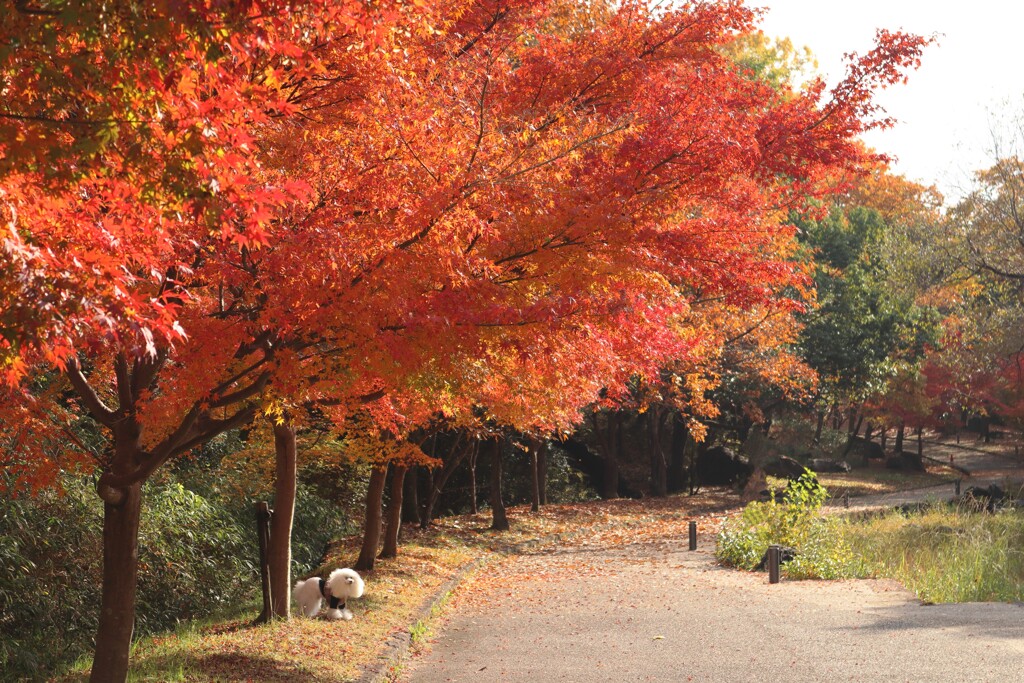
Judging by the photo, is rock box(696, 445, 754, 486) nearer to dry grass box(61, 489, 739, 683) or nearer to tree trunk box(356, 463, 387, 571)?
dry grass box(61, 489, 739, 683)

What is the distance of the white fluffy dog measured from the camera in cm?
1115

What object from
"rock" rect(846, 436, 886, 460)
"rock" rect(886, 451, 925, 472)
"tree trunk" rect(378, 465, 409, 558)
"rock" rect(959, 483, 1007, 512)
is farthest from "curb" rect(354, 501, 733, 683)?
"rock" rect(846, 436, 886, 460)

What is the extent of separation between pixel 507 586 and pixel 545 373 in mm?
7105

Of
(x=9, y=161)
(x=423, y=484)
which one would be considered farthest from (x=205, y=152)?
(x=423, y=484)

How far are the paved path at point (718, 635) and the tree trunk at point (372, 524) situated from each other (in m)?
1.57

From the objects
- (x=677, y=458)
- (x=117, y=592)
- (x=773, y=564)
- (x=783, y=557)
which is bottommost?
(x=783, y=557)

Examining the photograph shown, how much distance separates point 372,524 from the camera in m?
15.6

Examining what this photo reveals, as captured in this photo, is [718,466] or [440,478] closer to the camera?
[440,478]

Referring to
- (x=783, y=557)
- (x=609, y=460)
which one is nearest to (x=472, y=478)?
(x=609, y=460)

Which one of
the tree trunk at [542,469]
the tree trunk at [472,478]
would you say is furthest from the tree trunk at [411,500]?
the tree trunk at [542,469]

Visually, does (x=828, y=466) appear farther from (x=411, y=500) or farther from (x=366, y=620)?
(x=366, y=620)

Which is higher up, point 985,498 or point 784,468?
point 784,468

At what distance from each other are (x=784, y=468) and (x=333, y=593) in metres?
26.2

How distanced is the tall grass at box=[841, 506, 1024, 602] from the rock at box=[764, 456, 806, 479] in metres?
12.5
